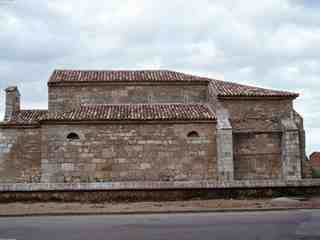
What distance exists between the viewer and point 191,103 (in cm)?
2422

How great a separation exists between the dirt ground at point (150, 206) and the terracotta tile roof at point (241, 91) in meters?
8.64

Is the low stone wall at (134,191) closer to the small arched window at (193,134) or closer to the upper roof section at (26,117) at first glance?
the small arched window at (193,134)

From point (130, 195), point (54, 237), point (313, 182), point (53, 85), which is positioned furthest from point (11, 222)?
point (53, 85)

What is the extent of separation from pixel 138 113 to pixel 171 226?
13.0 m

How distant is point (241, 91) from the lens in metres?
22.7

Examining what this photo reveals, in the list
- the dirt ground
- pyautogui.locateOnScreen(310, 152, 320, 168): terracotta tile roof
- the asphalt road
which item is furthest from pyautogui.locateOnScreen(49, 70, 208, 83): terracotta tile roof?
pyautogui.locateOnScreen(310, 152, 320, 168): terracotta tile roof

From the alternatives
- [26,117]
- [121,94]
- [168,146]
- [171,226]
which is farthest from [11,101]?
[171,226]

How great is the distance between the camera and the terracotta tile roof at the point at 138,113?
21484mm

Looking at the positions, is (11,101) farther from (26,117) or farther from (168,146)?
(168,146)

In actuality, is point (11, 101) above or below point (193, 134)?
above

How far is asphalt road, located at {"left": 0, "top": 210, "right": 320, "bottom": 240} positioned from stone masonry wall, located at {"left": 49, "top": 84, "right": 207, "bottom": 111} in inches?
494

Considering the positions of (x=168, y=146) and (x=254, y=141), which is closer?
(x=168, y=146)

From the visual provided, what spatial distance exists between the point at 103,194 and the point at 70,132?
758 centimetres

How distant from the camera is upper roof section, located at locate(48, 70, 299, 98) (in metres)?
22.6
